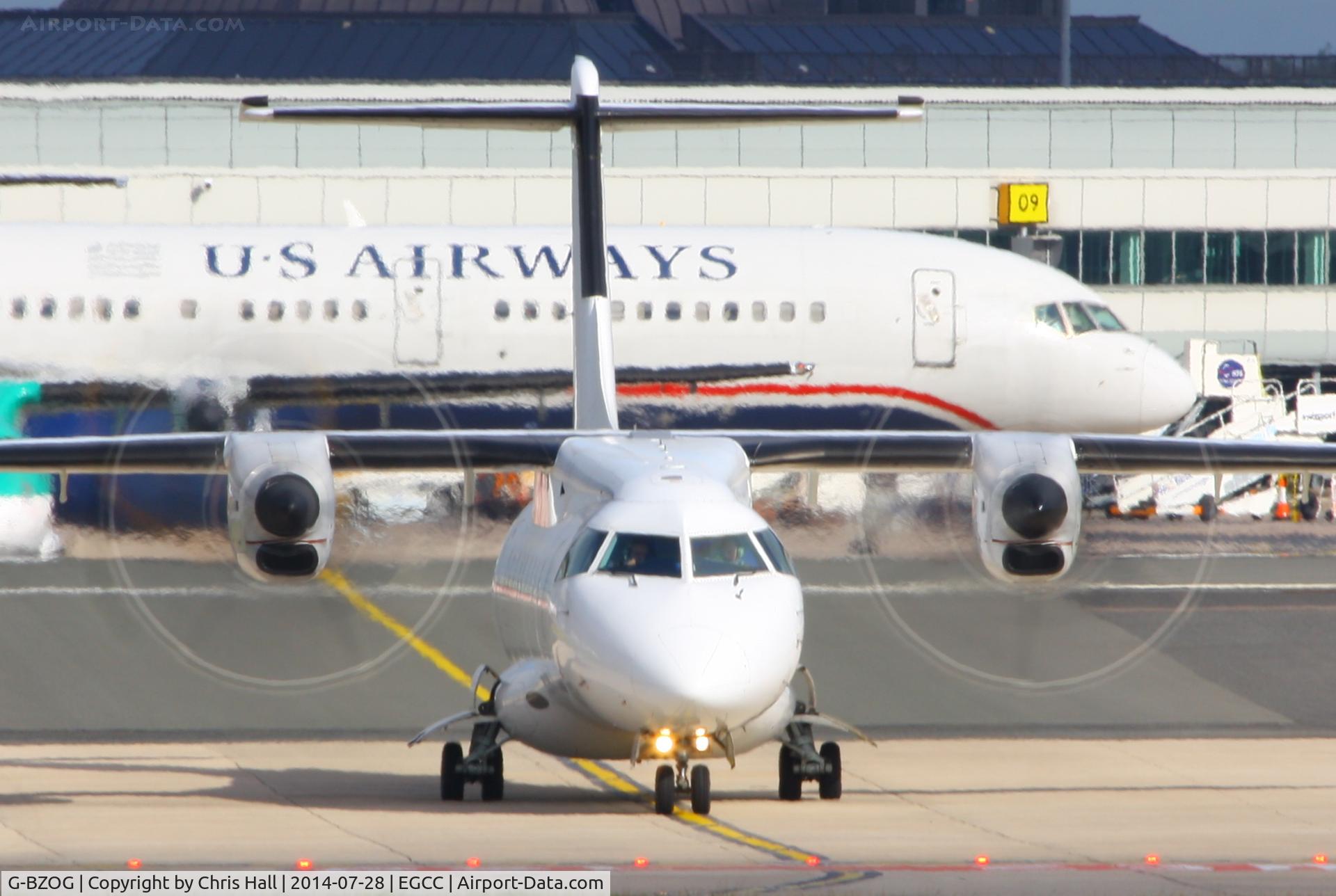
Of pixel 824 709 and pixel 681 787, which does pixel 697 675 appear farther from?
pixel 824 709

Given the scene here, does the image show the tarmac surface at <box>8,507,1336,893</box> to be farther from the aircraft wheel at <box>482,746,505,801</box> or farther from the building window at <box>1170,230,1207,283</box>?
the building window at <box>1170,230,1207,283</box>

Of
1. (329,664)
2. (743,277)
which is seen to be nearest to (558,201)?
(743,277)

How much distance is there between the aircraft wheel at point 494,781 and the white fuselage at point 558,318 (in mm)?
15965

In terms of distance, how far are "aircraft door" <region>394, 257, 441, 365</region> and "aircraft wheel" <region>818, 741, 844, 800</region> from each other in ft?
54.9

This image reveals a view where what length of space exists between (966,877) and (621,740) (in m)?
3.19

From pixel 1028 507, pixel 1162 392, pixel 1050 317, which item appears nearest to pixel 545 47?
pixel 1050 317

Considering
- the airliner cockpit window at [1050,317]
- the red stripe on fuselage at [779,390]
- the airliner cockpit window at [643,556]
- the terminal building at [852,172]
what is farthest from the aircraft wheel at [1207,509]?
the airliner cockpit window at [643,556]

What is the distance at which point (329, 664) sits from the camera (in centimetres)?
2230

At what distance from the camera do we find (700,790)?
13.4 m

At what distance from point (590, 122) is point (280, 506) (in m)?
5.98

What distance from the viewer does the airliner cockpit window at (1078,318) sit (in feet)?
101

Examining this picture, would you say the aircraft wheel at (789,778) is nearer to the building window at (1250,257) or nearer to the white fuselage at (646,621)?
the white fuselage at (646,621)

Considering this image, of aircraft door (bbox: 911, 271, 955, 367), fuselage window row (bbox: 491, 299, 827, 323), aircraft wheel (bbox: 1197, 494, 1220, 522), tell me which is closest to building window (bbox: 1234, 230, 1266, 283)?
aircraft wheel (bbox: 1197, 494, 1220, 522)

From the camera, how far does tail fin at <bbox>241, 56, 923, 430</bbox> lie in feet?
56.0
